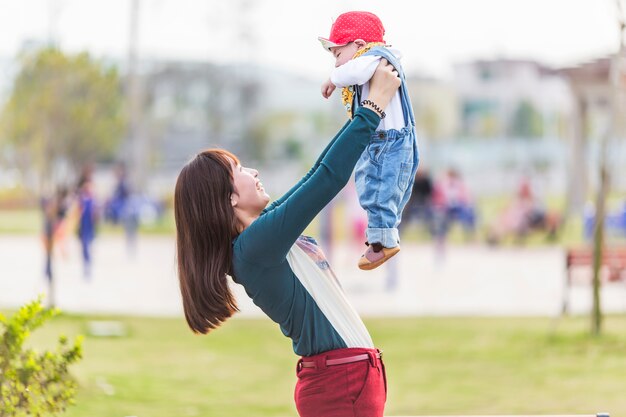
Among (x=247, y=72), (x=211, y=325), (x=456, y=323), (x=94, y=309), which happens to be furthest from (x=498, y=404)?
(x=247, y=72)

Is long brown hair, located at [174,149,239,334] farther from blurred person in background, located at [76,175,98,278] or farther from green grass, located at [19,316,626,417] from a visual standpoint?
blurred person in background, located at [76,175,98,278]

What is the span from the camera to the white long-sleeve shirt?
315 centimetres

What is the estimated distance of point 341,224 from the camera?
102 ft

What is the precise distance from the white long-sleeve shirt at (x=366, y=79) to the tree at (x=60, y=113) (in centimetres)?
2880

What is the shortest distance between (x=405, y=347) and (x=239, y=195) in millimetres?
7985

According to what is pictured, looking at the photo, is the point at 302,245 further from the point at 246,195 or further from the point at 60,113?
the point at 60,113

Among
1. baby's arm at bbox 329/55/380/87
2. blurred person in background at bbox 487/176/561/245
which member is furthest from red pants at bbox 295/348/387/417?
blurred person in background at bbox 487/176/561/245

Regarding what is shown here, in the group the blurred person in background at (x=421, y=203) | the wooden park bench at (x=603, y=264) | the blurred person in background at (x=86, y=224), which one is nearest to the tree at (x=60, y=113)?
the blurred person in background at (x=421, y=203)

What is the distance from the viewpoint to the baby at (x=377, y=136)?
3186 millimetres

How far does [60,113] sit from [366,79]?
34.1 meters

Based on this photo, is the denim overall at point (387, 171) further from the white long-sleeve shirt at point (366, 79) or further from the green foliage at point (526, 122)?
the green foliage at point (526, 122)

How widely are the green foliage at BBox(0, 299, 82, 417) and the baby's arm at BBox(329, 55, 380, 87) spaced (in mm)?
1812

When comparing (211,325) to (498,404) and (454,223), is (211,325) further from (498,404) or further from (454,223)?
(454,223)

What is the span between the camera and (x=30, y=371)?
4.81 m
